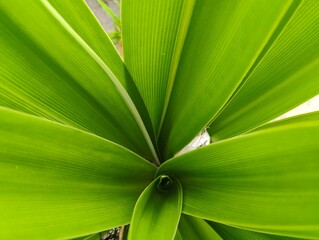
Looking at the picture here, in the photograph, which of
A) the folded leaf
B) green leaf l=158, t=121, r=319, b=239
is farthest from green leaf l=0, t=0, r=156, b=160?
green leaf l=158, t=121, r=319, b=239

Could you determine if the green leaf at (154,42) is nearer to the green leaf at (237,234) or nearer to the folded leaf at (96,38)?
the folded leaf at (96,38)

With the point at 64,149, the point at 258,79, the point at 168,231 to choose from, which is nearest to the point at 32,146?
the point at 64,149

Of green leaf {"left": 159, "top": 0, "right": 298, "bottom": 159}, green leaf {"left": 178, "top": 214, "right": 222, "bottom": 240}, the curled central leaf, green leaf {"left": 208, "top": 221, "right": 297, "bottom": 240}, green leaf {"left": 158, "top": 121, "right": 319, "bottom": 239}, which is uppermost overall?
green leaf {"left": 159, "top": 0, "right": 298, "bottom": 159}

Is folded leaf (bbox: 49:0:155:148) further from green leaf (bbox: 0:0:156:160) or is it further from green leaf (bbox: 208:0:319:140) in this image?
green leaf (bbox: 208:0:319:140)

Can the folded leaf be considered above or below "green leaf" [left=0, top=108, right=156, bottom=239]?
above

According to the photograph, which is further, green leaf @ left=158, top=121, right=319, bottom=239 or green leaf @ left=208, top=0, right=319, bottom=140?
green leaf @ left=208, top=0, right=319, bottom=140

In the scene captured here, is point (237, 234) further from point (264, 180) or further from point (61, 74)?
point (61, 74)
